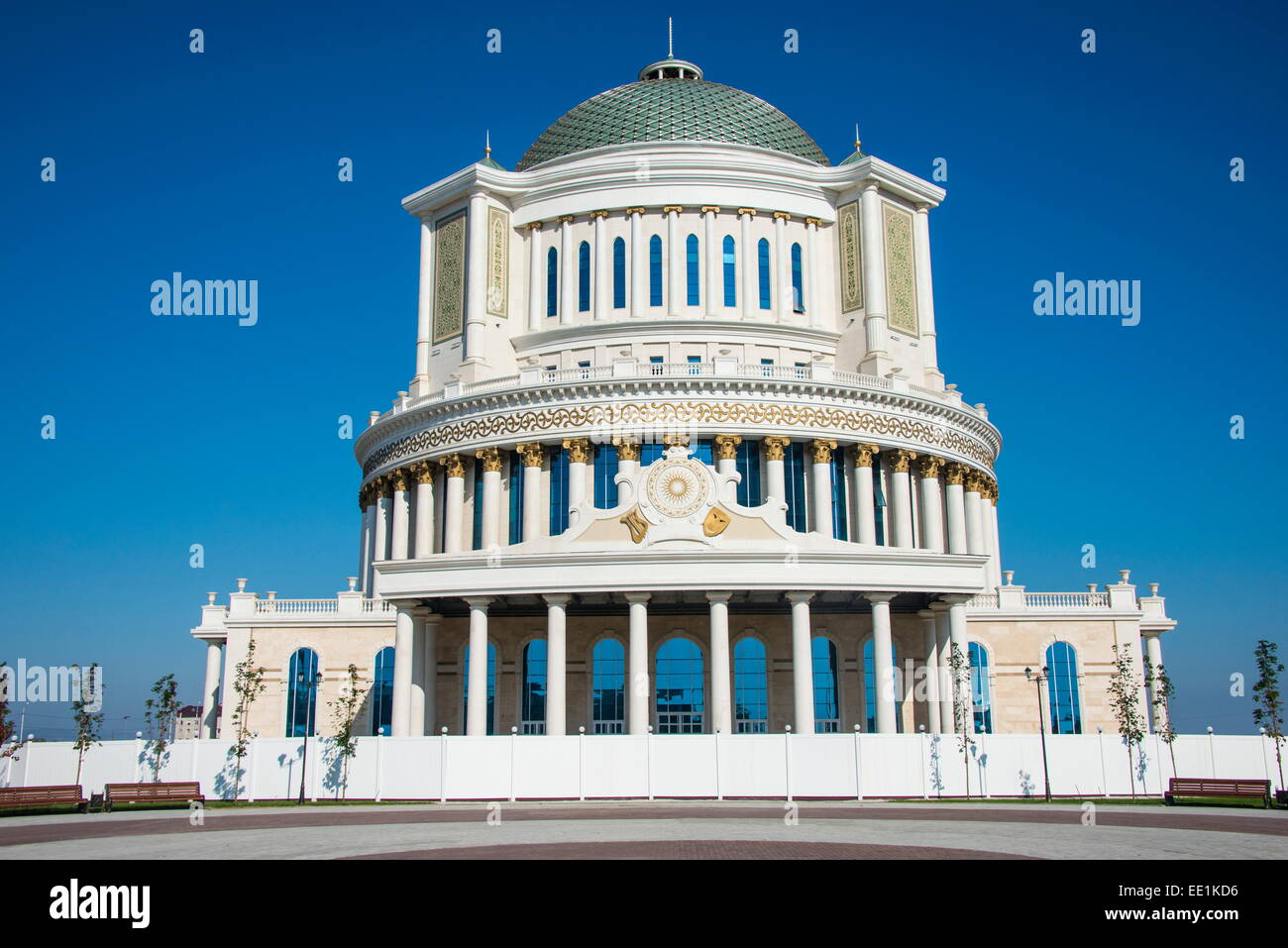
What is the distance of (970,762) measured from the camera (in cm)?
3875

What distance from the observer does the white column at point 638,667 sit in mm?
43938

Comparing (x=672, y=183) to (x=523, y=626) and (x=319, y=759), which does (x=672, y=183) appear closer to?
(x=523, y=626)

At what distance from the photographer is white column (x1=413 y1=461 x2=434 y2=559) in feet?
208

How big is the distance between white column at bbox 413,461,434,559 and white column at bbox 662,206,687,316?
1607cm

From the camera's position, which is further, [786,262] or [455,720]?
[786,262]

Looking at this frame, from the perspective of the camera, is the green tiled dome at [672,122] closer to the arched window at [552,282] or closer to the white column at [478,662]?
the arched window at [552,282]

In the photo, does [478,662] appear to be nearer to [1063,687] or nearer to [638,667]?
[638,667]

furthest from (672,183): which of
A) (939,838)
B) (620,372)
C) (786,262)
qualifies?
(939,838)

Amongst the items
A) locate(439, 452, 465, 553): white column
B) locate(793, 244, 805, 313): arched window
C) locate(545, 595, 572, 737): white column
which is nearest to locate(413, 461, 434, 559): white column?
locate(439, 452, 465, 553): white column

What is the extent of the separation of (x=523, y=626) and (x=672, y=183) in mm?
27137

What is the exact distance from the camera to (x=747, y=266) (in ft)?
219

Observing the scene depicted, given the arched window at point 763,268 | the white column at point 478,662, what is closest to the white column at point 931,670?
the white column at point 478,662

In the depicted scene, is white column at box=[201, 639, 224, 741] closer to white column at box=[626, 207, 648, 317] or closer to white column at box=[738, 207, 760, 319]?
white column at box=[626, 207, 648, 317]
